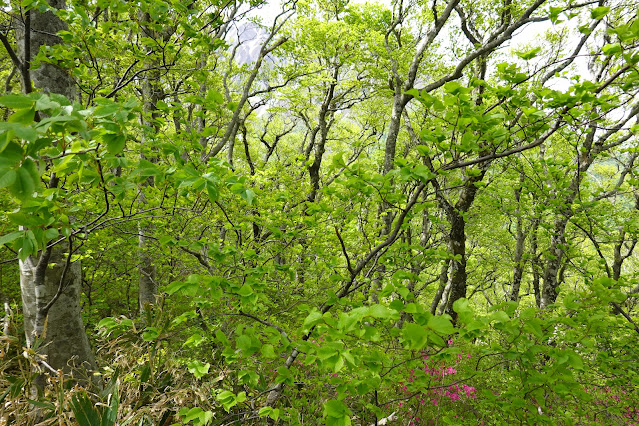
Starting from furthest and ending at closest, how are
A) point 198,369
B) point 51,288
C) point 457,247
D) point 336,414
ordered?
1. point 457,247
2. point 51,288
3. point 198,369
4. point 336,414

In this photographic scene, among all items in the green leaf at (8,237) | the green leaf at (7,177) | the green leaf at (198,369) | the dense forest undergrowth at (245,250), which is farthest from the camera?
the green leaf at (198,369)

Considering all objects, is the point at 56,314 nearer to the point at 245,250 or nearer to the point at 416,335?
the point at 245,250

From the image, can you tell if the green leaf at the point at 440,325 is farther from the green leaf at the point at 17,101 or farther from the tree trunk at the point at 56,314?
the tree trunk at the point at 56,314

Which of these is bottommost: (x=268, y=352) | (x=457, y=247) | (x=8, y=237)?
(x=457, y=247)

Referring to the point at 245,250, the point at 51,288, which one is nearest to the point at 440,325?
the point at 245,250

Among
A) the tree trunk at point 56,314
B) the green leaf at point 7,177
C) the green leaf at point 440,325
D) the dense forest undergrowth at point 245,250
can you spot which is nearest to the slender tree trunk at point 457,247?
the dense forest undergrowth at point 245,250

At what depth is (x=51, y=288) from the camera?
280cm

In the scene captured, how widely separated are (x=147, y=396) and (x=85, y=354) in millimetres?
750

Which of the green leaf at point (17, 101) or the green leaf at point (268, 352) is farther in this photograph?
the green leaf at point (268, 352)

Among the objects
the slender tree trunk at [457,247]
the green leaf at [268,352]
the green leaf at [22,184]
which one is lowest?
the slender tree trunk at [457,247]

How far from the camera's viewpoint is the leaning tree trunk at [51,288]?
2.67 meters

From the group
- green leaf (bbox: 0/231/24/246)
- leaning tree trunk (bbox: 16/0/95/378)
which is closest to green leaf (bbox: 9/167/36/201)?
green leaf (bbox: 0/231/24/246)

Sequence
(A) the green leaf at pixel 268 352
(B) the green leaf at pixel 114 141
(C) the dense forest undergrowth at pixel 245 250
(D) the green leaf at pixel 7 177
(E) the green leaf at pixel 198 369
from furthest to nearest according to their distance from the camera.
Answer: (E) the green leaf at pixel 198 369, (A) the green leaf at pixel 268 352, (C) the dense forest undergrowth at pixel 245 250, (B) the green leaf at pixel 114 141, (D) the green leaf at pixel 7 177

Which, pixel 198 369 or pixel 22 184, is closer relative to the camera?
pixel 22 184
